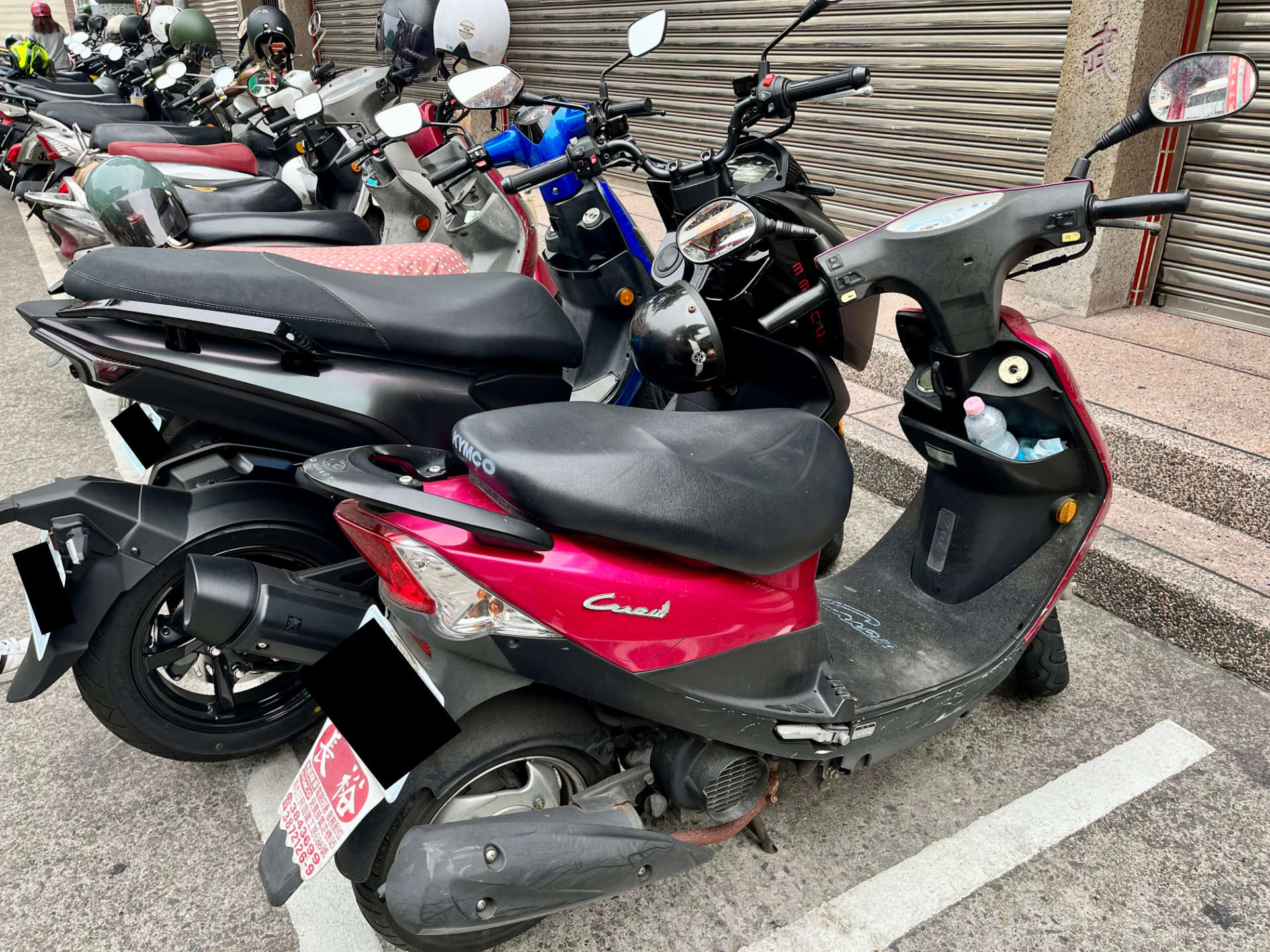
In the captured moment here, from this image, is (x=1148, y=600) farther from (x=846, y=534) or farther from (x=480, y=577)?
(x=480, y=577)

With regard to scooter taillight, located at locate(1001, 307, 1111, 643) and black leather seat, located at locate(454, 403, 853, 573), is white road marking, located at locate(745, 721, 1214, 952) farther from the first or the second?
black leather seat, located at locate(454, 403, 853, 573)

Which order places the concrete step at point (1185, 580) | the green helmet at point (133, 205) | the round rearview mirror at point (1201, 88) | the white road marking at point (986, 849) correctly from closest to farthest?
the round rearview mirror at point (1201, 88), the white road marking at point (986, 849), the concrete step at point (1185, 580), the green helmet at point (133, 205)

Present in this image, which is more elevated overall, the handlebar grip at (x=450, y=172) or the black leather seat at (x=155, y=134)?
the handlebar grip at (x=450, y=172)

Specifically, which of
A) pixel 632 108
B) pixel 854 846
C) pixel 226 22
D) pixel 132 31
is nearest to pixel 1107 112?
pixel 632 108

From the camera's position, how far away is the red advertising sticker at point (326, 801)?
1.49 meters

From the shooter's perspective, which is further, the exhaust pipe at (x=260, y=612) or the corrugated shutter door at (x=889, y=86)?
the corrugated shutter door at (x=889, y=86)

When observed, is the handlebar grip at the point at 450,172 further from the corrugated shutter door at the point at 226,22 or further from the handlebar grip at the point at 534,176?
the corrugated shutter door at the point at 226,22

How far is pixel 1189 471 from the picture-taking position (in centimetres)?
304

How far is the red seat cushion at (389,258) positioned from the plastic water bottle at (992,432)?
4.61 feet

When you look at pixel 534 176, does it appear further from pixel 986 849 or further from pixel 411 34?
pixel 411 34

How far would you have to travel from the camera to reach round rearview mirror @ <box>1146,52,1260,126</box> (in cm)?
156

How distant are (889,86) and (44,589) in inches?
188

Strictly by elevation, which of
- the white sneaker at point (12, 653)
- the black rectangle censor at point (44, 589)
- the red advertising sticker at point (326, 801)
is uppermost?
the black rectangle censor at point (44, 589)

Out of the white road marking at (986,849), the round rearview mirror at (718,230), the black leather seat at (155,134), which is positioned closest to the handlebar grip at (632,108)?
the round rearview mirror at (718,230)
